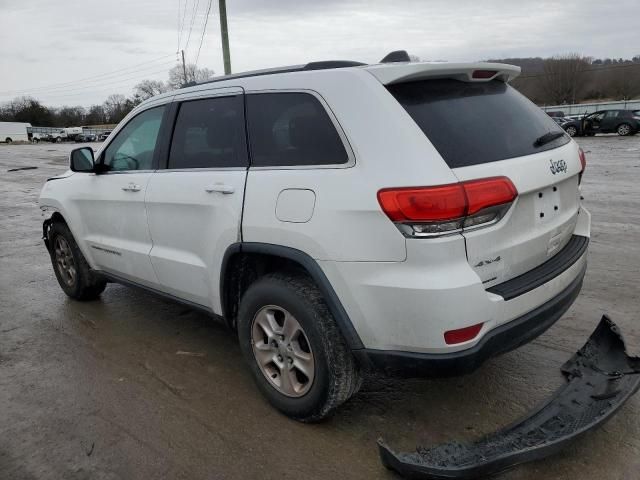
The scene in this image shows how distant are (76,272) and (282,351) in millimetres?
2898

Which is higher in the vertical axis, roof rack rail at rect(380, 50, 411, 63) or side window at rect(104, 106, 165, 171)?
roof rack rail at rect(380, 50, 411, 63)

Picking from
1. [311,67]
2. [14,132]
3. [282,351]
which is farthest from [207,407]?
[14,132]

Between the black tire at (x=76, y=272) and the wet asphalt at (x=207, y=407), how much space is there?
0.70ft

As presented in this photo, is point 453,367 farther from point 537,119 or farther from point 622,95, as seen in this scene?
Answer: point 622,95

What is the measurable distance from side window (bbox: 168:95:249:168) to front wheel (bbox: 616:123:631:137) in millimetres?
29223

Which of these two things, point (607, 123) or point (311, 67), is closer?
point (311, 67)

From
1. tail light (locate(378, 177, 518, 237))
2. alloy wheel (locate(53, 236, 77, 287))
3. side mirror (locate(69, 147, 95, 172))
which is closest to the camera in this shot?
tail light (locate(378, 177, 518, 237))

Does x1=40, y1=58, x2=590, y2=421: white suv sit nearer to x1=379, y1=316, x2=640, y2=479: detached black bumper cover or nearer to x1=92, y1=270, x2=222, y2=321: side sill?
x1=92, y1=270, x2=222, y2=321: side sill

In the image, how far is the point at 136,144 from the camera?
13.5 ft

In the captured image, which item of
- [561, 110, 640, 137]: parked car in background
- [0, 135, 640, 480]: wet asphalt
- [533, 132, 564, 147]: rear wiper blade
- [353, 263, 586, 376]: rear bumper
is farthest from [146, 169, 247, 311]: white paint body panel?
[561, 110, 640, 137]: parked car in background

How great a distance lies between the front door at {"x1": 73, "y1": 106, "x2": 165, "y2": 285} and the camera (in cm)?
387

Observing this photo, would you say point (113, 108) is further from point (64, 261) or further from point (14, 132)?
point (64, 261)

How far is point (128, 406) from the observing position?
128 inches

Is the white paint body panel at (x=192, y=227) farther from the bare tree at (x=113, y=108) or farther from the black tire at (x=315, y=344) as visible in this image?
the bare tree at (x=113, y=108)
